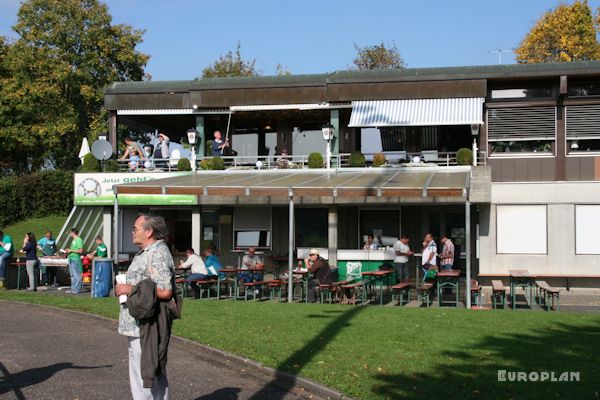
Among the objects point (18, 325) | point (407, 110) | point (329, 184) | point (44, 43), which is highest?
point (44, 43)

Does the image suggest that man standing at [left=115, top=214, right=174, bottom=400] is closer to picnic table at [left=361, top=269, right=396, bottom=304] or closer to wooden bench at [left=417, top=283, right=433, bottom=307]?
wooden bench at [left=417, top=283, right=433, bottom=307]

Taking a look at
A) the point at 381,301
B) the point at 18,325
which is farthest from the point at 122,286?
the point at 381,301

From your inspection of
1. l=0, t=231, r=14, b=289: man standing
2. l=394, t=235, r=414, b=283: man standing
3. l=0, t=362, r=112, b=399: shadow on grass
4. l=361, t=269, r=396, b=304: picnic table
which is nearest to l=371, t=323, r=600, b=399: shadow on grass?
l=0, t=362, r=112, b=399: shadow on grass

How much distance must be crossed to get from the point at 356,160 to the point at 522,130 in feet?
16.3

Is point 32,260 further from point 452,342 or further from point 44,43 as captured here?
point 44,43

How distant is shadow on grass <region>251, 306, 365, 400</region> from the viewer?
27.7ft

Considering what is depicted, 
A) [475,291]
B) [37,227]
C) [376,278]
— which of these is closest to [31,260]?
[376,278]

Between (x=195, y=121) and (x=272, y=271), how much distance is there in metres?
7.71

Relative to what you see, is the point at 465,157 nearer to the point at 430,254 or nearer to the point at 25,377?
the point at 430,254

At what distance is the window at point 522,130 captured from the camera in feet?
72.5

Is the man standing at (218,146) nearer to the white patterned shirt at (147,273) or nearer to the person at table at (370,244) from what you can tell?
the person at table at (370,244)

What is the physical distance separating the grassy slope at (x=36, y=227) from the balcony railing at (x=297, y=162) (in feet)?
35.6

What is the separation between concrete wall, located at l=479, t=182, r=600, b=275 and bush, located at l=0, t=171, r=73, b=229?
908 inches

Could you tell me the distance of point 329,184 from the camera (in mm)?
18141
